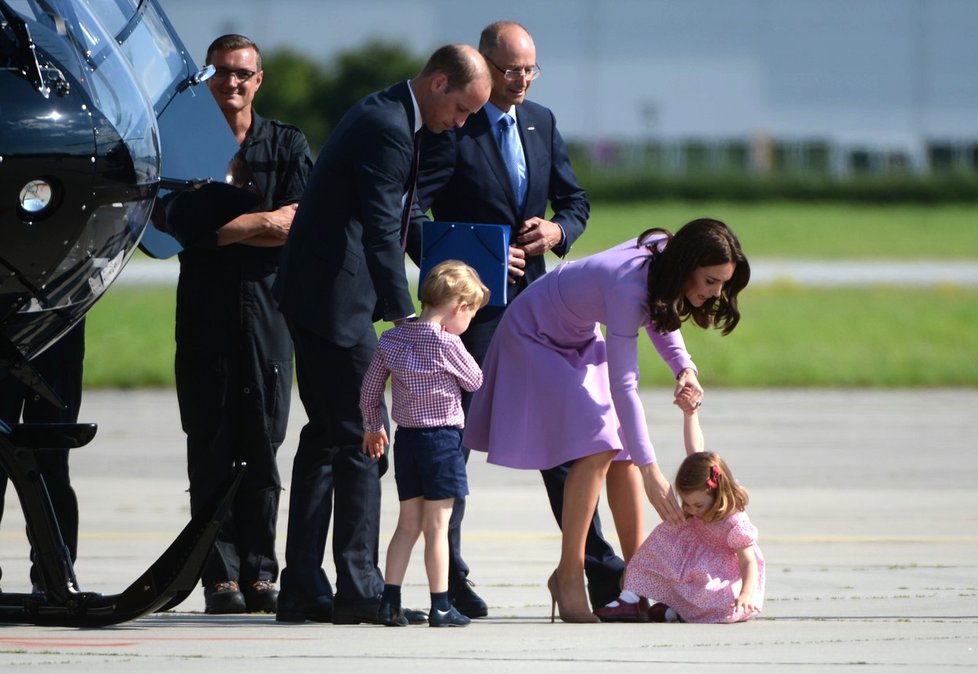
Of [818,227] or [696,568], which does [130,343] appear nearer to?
[696,568]

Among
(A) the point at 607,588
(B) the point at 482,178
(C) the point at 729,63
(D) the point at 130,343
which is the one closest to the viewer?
(A) the point at 607,588

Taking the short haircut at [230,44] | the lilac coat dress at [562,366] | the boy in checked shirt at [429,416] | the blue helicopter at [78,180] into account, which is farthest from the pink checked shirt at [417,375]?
the short haircut at [230,44]

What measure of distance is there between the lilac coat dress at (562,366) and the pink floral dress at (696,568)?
1.16ft

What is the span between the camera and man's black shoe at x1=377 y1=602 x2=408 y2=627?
5297mm

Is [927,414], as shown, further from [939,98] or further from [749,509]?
[939,98]

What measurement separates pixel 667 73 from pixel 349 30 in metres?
10.6

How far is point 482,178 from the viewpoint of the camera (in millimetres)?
6066

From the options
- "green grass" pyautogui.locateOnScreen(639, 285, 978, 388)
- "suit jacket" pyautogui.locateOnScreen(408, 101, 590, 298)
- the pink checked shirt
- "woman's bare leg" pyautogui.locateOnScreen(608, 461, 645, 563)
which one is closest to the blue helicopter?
the pink checked shirt

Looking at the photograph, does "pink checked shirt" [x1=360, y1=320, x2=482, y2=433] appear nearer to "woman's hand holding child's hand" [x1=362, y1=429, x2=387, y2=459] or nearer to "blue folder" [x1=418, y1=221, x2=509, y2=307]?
"woman's hand holding child's hand" [x1=362, y1=429, x2=387, y2=459]

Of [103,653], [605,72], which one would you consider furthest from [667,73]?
[103,653]

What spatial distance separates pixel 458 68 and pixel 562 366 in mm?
Result: 1086

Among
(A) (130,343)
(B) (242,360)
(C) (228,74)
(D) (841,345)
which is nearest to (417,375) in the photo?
(B) (242,360)

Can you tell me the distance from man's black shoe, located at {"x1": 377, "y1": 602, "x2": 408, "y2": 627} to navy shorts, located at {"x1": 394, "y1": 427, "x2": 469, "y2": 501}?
1.18 feet

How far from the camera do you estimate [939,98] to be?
176 feet
